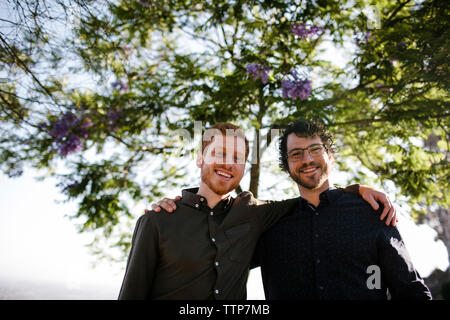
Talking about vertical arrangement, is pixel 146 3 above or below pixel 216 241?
above

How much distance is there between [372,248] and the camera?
2525 millimetres

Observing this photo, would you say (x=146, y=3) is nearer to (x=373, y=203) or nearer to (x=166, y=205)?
(x=166, y=205)

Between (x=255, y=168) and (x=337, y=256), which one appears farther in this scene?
(x=255, y=168)

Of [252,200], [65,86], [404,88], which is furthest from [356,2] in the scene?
[65,86]

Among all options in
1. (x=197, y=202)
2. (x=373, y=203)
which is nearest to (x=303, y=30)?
(x=373, y=203)

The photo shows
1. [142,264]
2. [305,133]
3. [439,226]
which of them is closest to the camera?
[142,264]

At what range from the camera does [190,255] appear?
234 centimetres

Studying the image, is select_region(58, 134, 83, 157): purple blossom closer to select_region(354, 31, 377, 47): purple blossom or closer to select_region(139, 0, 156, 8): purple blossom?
select_region(139, 0, 156, 8): purple blossom

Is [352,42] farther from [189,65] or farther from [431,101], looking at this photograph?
[189,65]

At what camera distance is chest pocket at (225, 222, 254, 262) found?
8.08 feet

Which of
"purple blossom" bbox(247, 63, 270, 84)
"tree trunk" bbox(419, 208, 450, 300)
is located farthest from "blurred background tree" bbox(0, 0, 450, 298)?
"tree trunk" bbox(419, 208, 450, 300)

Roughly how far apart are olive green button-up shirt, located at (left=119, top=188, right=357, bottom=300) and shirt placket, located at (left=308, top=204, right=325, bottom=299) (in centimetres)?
53

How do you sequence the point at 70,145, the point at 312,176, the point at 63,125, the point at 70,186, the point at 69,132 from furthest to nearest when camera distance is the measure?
the point at 70,186
the point at 70,145
the point at 69,132
the point at 63,125
the point at 312,176

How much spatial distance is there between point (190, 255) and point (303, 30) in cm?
430
